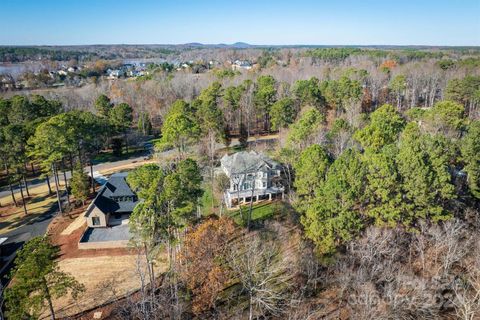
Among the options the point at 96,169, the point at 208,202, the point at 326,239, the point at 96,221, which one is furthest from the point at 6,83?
the point at 326,239

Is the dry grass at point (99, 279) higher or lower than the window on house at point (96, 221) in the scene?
lower

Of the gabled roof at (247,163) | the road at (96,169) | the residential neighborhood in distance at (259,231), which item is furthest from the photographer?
the road at (96,169)

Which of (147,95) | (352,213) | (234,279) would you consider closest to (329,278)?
(352,213)

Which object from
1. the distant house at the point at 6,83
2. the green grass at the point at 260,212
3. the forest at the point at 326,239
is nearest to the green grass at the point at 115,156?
the forest at the point at 326,239

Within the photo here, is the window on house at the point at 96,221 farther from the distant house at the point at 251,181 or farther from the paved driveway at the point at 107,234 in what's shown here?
the distant house at the point at 251,181

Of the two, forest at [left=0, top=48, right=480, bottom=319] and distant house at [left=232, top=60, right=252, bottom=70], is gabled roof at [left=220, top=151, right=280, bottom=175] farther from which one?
distant house at [left=232, top=60, right=252, bottom=70]

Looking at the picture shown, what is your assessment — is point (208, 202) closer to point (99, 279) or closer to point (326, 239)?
point (99, 279)
